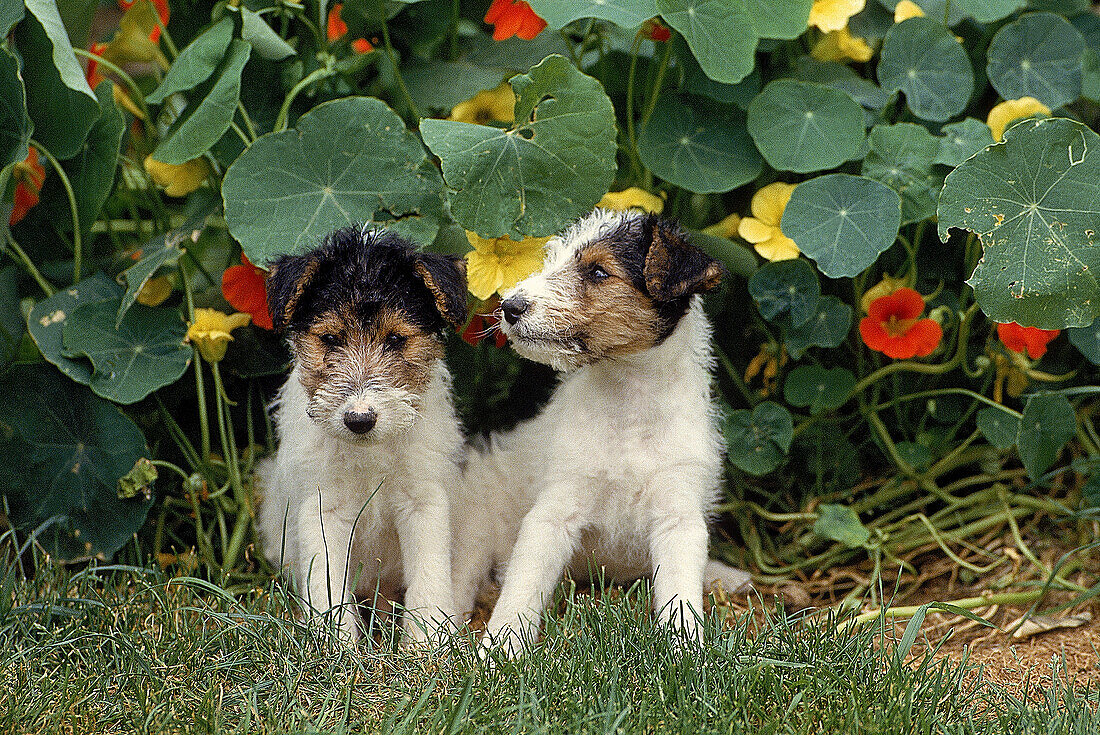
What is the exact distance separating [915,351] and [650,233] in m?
1.34

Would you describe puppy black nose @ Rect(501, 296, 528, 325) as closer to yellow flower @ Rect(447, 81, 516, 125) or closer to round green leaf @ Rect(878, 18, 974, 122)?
yellow flower @ Rect(447, 81, 516, 125)

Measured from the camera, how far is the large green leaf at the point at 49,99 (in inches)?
162

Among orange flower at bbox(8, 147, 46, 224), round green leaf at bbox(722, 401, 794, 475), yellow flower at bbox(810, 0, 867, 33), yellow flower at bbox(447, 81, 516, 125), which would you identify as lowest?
round green leaf at bbox(722, 401, 794, 475)

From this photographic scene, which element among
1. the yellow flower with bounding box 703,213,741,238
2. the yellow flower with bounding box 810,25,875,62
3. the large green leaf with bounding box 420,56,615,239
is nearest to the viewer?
the large green leaf with bounding box 420,56,615,239

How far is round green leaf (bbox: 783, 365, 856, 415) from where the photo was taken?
4.38m

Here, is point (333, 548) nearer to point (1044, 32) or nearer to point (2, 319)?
point (2, 319)

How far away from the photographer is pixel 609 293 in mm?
3494

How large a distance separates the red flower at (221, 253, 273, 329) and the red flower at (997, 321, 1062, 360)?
2.98 meters

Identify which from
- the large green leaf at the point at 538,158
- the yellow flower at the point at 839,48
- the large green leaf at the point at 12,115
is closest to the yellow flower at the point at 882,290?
the yellow flower at the point at 839,48

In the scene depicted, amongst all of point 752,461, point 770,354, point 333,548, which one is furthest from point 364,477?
point 770,354

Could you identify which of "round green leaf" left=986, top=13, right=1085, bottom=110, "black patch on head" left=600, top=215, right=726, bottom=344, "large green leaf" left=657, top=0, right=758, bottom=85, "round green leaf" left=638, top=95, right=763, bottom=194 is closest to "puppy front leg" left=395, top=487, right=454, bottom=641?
→ "black patch on head" left=600, top=215, right=726, bottom=344

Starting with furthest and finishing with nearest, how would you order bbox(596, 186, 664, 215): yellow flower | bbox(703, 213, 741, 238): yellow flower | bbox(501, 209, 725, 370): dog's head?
bbox(703, 213, 741, 238): yellow flower, bbox(596, 186, 664, 215): yellow flower, bbox(501, 209, 725, 370): dog's head

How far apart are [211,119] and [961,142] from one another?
304cm

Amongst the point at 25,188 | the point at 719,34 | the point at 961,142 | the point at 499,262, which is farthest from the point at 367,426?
the point at 961,142
